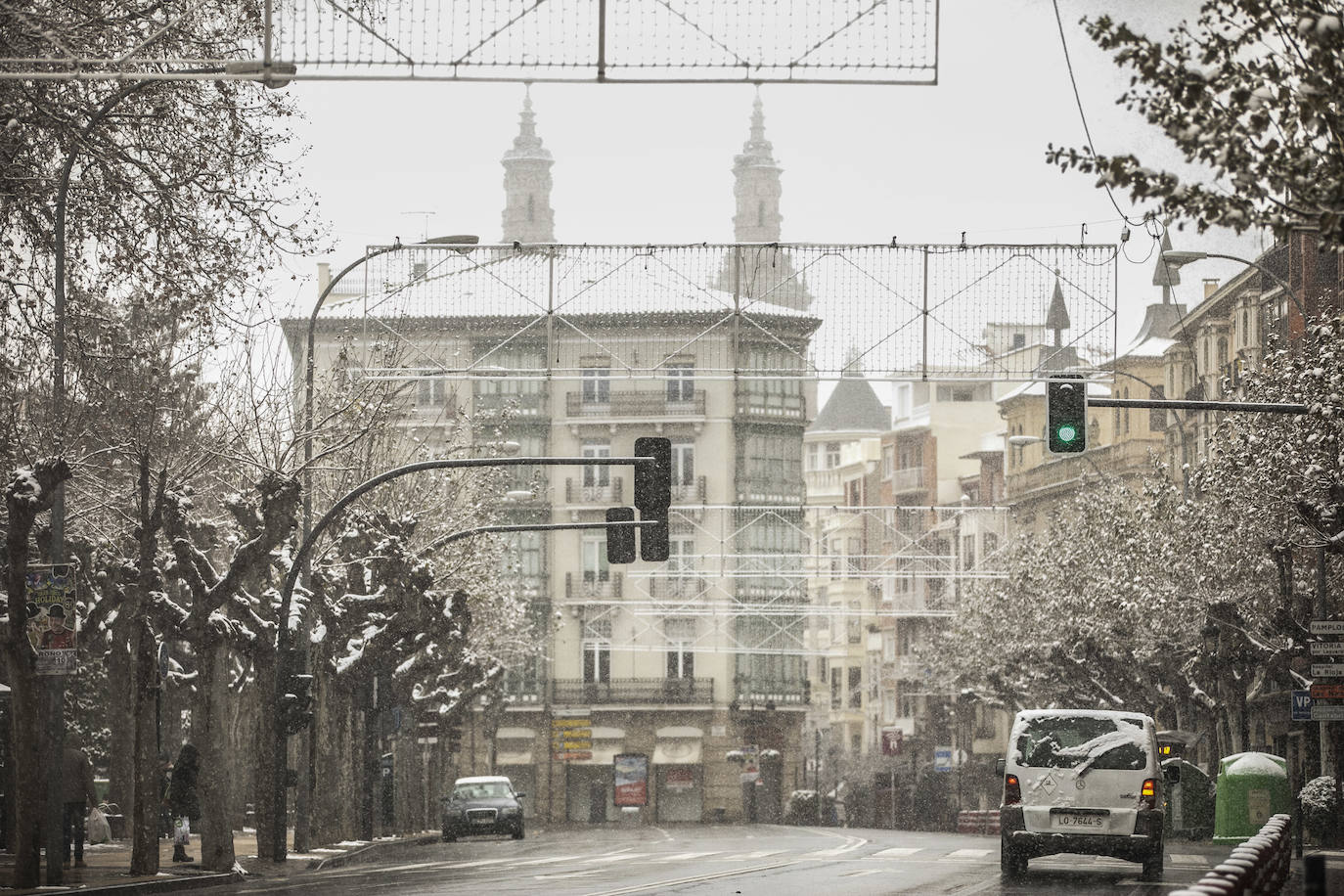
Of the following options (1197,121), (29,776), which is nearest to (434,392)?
(29,776)

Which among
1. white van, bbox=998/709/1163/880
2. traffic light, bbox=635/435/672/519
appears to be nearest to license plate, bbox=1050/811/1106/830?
white van, bbox=998/709/1163/880

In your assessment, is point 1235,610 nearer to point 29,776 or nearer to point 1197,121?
point 29,776

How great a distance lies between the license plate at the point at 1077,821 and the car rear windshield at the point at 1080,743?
0.53m

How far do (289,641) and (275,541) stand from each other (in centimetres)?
444

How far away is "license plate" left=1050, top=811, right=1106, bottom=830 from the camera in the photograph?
25281 mm

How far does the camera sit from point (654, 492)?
30.0 m

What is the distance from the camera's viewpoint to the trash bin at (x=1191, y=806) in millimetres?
48375

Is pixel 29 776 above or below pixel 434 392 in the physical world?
below

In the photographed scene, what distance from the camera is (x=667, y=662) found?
92.4 m

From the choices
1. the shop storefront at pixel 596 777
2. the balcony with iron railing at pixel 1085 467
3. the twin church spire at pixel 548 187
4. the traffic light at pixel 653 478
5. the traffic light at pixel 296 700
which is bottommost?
the shop storefront at pixel 596 777

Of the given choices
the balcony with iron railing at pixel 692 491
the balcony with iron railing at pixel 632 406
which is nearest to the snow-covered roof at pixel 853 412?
the balcony with iron railing at pixel 632 406

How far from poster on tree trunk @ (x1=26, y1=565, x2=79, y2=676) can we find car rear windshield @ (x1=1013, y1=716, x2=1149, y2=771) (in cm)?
1056

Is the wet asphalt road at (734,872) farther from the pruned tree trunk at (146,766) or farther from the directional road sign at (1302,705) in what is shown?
the directional road sign at (1302,705)

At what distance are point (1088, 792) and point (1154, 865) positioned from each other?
1158 millimetres
